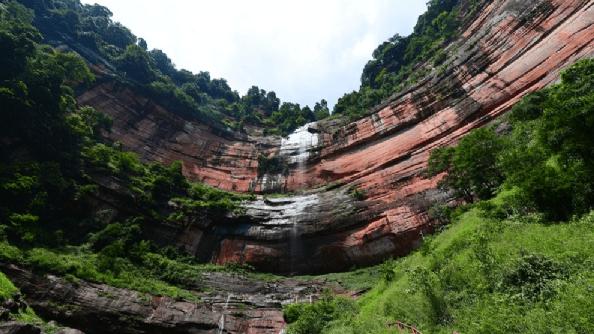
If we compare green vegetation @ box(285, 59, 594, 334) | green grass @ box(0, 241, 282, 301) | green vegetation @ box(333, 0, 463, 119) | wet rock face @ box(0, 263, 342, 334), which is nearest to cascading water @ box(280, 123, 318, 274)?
green vegetation @ box(333, 0, 463, 119)

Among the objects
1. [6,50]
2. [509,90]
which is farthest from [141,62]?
[509,90]

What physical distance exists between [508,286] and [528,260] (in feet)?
2.12

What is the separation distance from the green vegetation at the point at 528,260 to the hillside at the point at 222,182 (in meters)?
0.37

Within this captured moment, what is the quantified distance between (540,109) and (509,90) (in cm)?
890

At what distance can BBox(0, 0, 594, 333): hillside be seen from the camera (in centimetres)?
1448

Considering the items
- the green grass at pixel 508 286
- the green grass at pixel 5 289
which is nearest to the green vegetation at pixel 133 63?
the green grass at pixel 5 289

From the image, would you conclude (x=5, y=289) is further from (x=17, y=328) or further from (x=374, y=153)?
(x=374, y=153)

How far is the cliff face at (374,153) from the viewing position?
21422 millimetres

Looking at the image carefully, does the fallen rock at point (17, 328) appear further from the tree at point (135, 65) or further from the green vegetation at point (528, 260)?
the tree at point (135, 65)

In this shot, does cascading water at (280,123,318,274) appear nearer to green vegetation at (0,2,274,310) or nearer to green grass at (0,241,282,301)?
green vegetation at (0,2,274,310)

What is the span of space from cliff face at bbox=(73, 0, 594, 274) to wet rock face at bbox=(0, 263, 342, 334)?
15.5ft

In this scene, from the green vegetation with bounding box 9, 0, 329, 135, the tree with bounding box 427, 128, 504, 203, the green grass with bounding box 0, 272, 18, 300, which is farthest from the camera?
the green vegetation with bounding box 9, 0, 329, 135

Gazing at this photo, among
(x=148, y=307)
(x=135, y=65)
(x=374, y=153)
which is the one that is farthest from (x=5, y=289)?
(x=135, y=65)

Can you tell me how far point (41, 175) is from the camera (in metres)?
18.0
